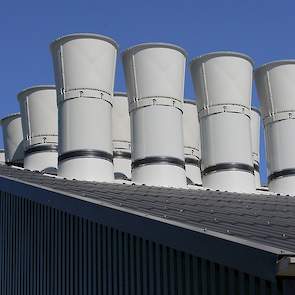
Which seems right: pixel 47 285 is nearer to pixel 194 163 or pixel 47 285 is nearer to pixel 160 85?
pixel 160 85

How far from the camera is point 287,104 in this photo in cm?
2077

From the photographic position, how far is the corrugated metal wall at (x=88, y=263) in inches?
304

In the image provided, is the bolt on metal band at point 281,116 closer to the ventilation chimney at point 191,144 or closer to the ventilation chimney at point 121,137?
the ventilation chimney at point 191,144

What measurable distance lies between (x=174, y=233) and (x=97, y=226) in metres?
2.53

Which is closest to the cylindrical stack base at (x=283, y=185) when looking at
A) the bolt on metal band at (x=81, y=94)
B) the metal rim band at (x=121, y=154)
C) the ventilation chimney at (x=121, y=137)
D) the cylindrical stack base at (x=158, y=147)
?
the cylindrical stack base at (x=158, y=147)

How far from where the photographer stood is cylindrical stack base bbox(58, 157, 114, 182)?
17031mm

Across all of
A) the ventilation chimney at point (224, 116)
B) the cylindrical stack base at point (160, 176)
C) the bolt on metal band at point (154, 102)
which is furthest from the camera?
the ventilation chimney at point (224, 116)

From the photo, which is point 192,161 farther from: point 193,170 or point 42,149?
point 42,149

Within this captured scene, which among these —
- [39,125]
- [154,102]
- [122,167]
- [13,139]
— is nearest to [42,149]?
[39,125]

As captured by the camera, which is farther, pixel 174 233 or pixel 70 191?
pixel 70 191

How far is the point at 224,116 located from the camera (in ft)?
64.2

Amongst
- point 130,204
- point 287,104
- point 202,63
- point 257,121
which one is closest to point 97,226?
point 130,204

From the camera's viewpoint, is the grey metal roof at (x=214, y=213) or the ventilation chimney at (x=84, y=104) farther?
the ventilation chimney at (x=84, y=104)

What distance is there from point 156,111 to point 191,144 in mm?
5753
